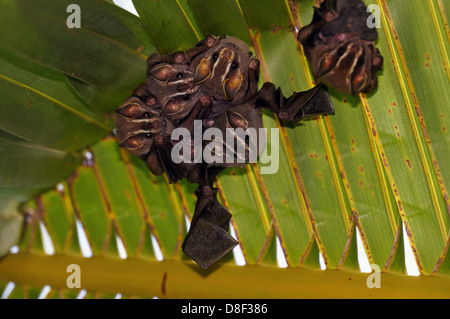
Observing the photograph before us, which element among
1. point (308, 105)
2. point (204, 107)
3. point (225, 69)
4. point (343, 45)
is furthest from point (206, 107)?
point (343, 45)

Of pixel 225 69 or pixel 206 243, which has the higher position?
pixel 225 69

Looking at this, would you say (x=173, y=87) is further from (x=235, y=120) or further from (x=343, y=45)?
(x=343, y=45)

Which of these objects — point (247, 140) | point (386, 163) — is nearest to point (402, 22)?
point (386, 163)

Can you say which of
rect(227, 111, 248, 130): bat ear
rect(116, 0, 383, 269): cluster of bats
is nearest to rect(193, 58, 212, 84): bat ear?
rect(116, 0, 383, 269): cluster of bats

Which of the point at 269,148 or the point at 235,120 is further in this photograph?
the point at 269,148

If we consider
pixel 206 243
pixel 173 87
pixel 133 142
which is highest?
pixel 173 87

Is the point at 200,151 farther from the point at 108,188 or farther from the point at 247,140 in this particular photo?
the point at 108,188
